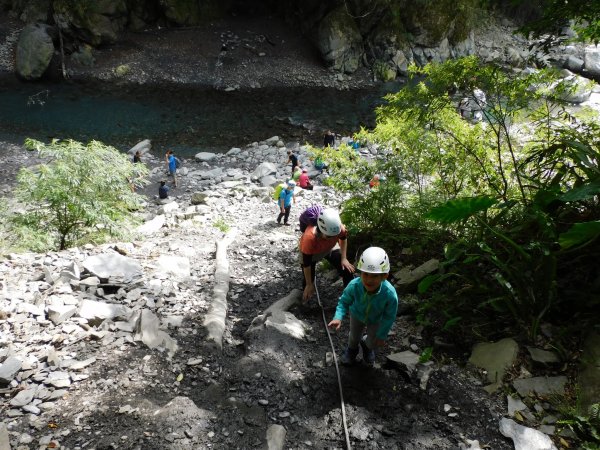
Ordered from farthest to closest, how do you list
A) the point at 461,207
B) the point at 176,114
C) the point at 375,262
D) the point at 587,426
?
1. the point at 176,114
2. the point at 461,207
3. the point at 375,262
4. the point at 587,426

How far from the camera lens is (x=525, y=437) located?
339cm

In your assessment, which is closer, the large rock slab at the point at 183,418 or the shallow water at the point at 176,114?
the large rock slab at the point at 183,418

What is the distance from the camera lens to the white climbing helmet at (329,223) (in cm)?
462

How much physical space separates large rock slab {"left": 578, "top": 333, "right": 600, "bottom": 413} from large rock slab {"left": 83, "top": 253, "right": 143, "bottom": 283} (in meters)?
5.39

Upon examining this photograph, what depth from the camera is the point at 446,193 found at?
248 inches

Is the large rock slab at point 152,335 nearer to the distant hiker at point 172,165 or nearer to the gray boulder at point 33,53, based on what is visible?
the distant hiker at point 172,165

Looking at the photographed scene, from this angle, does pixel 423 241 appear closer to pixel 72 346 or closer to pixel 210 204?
pixel 72 346

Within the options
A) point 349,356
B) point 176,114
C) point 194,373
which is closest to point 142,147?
point 176,114

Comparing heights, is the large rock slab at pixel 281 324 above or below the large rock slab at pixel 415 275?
below

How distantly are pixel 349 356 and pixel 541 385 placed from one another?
1814 millimetres

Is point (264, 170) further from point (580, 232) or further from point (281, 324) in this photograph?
point (580, 232)

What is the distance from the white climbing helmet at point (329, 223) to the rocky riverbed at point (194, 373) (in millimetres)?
1334

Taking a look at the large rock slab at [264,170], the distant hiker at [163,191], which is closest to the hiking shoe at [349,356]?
the distant hiker at [163,191]

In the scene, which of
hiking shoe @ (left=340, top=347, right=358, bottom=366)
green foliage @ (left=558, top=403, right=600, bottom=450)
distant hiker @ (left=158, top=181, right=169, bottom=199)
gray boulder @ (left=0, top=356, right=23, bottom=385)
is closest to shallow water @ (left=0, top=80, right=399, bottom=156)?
distant hiker @ (left=158, top=181, right=169, bottom=199)
